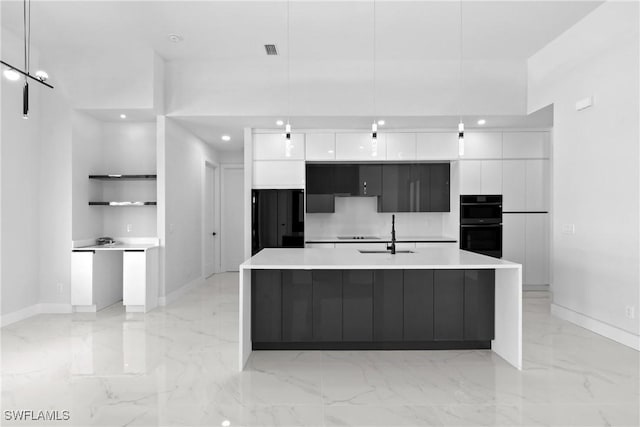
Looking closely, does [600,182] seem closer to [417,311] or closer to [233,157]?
[417,311]

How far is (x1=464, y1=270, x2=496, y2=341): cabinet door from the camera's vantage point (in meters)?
3.44

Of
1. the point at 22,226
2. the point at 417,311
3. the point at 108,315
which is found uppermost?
the point at 22,226

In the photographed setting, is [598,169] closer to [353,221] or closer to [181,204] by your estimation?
[353,221]

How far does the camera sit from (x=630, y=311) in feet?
11.9

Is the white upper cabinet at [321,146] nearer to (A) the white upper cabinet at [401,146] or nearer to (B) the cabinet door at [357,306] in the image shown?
(A) the white upper cabinet at [401,146]

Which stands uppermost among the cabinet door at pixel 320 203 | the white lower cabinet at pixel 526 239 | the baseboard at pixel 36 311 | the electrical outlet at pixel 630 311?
the cabinet door at pixel 320 203

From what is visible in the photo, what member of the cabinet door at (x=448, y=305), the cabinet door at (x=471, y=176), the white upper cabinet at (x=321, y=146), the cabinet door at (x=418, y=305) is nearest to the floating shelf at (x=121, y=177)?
the white upper cabinet at (x=321, y=146)

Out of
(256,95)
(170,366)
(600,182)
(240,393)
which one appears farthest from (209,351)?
(600,182)

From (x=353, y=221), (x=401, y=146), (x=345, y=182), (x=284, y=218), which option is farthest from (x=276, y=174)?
(x=401, y=146)

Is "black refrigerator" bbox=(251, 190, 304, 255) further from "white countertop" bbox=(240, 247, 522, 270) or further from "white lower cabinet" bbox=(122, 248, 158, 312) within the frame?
"white countertop" bbox=(240, 247, 522, 270)

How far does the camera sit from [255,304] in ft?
11.2

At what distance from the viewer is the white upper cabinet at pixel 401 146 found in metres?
5.95

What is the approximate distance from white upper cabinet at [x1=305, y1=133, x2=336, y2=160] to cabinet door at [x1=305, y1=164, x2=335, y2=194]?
230 millimetres

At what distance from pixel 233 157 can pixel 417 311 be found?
18.6ft
